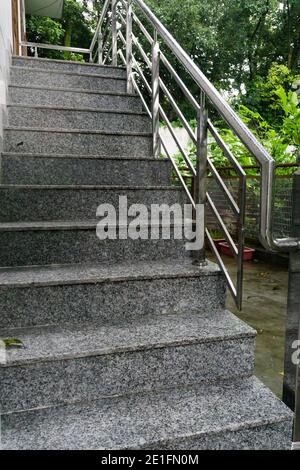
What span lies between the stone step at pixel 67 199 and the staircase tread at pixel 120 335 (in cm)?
66

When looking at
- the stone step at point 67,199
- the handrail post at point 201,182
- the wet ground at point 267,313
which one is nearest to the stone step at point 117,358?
the handrail post at point 201,182

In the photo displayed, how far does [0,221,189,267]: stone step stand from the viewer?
5.58 feet

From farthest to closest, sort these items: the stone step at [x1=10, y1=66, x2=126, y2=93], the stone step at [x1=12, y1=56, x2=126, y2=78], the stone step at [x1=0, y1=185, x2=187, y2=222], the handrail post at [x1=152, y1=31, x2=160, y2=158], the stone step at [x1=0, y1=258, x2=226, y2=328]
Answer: the stone step at [x1=12, y1=56, x2=126, y2=78]
the stone step at [x1=10, y1=66, x2=126, y2=93]
the handrail post at [x1=152, y1=31, x2=160, y2=158]
the stone step at [x1=0, y1=185, x2=187, y2=222]
the stone step at [x1=0, y1=258, x2=226, y2=328]

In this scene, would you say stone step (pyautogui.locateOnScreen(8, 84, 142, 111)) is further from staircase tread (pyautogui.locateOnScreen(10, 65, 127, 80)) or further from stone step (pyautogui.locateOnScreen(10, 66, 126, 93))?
staircase tread (pyautogui.locateOnScreen(10, 65, 127, 80))

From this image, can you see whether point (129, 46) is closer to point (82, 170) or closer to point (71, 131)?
point (71, 131)

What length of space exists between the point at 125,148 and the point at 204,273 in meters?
1.24

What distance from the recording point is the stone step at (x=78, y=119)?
2.54m

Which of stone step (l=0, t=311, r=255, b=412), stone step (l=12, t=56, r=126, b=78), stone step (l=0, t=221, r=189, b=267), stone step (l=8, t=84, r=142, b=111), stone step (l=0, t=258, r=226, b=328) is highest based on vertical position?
stone step (l=12, t=56, r=126, b=78)

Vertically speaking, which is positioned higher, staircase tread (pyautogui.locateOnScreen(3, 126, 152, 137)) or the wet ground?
staircase tread (pyautogui.locateOnScreen(3, 126, 152, 137))

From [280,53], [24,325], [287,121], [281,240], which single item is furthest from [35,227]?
[280,53]

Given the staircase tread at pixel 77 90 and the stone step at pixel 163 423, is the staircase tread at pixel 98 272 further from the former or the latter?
the staircase tread at pixel 77 90

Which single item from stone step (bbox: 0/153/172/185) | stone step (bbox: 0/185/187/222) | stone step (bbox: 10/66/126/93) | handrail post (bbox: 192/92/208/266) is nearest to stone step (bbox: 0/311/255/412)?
handrail post (bbox: 192/92/208/266)

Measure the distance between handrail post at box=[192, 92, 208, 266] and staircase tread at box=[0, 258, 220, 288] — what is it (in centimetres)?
7

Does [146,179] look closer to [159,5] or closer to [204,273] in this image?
[204,273]
